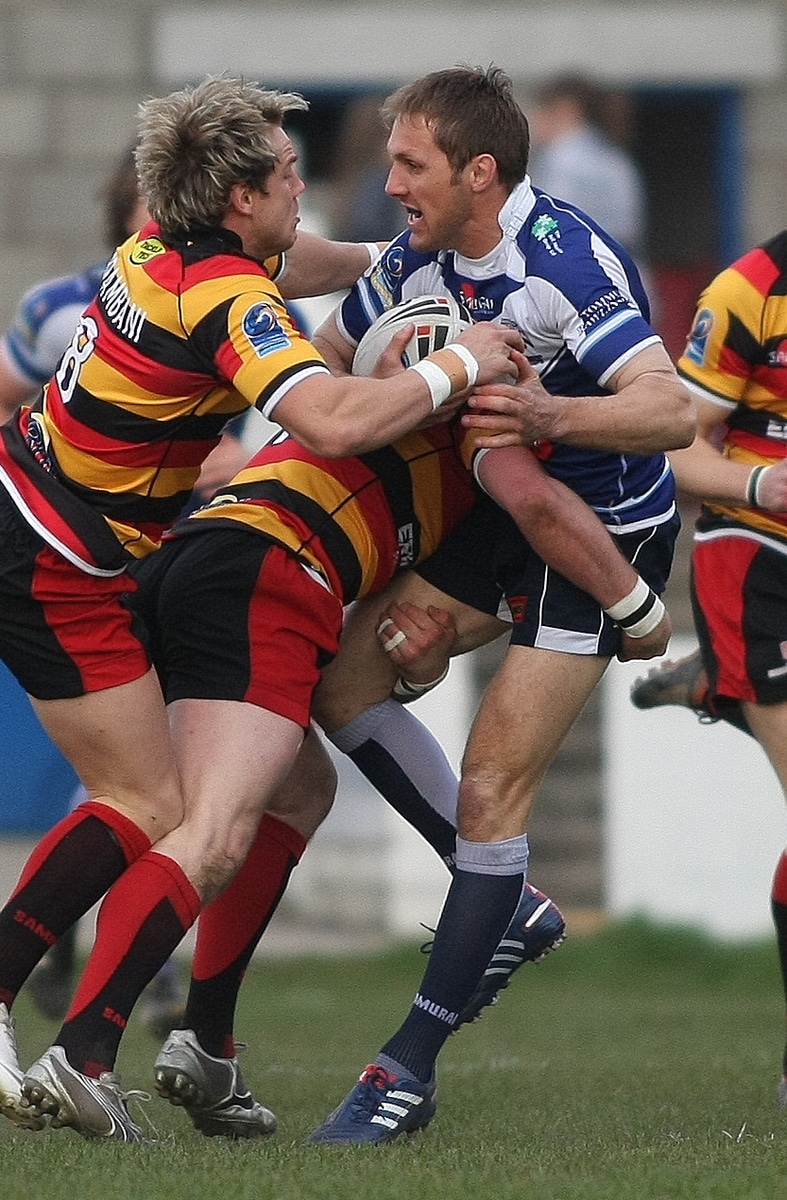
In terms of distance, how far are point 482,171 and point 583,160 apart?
19.6ft

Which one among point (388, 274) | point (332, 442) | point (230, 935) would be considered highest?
point (388, 274)

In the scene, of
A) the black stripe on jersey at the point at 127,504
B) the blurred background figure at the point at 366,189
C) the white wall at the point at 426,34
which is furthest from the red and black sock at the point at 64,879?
the white wall at the point at 426,34

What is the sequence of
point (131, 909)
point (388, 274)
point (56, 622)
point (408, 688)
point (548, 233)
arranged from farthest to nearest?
point (408, 688) < point (388, 274) < point (548, 233) < point (56, 622) < point (131, 909)

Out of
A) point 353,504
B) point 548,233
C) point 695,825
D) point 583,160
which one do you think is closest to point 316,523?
point 353,504

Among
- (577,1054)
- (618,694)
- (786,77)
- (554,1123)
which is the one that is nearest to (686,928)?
(618,694)

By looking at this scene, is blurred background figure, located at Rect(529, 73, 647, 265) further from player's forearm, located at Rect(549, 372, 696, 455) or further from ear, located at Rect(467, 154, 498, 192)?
player's forearm, located at Rect(549, 372, 696, 455)

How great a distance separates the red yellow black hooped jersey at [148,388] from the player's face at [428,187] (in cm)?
41

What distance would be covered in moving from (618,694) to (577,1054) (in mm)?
2766

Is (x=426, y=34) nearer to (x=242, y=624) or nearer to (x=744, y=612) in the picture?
(x=744, y=612)

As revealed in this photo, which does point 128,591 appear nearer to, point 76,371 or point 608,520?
point 76,371

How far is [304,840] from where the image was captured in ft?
16.9

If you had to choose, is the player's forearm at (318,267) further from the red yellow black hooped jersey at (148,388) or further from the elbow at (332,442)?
the elbow at (332,442)

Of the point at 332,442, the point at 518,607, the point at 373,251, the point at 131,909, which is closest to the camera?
the point at 332,442

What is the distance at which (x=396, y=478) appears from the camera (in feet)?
16.4
